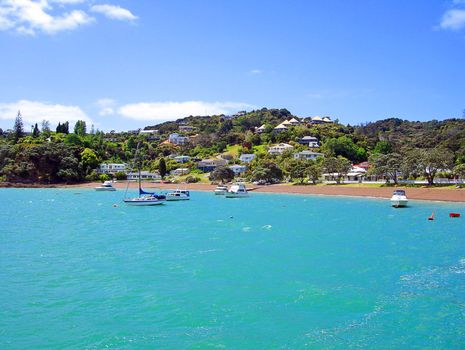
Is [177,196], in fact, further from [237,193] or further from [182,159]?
[182,159]

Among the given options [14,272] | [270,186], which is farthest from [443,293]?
[270,186]

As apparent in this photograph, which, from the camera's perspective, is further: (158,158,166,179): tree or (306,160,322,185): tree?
(158,158,166,179): tree

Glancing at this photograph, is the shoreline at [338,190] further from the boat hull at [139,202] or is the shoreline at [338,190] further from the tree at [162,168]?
the boat hull at [139,202]

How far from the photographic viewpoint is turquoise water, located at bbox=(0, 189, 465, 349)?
1731 cm

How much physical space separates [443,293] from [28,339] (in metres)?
19.4

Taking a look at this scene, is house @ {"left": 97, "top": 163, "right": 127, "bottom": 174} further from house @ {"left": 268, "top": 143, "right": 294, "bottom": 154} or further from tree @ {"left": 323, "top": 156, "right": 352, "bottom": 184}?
tree @ {"left": 323, "top": 156, "right": 352, "bottom": 184}

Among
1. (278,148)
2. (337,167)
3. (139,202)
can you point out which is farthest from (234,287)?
(278,148)

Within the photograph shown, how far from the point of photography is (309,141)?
175 metres

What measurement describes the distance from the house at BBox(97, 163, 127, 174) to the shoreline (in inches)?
717

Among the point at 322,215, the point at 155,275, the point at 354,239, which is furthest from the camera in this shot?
the point at 322,215

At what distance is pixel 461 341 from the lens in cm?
1680

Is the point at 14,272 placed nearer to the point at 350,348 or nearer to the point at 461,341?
the point at 350,348

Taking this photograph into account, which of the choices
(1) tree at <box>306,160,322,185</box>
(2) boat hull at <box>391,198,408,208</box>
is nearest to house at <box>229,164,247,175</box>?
(1) tree at <box>306,160,322,185</box>

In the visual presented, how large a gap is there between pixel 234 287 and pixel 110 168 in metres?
142
